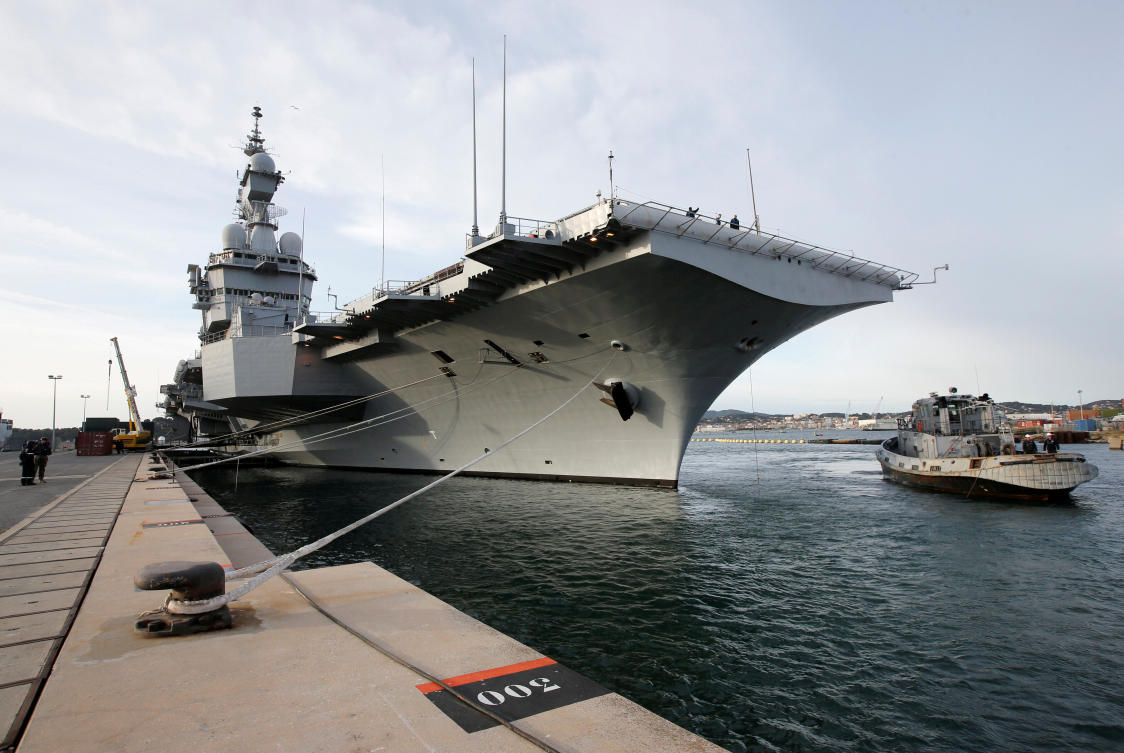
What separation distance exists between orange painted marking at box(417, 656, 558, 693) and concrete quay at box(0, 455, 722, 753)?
11 millimetres

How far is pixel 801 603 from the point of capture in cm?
725

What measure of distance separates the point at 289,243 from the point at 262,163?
17.6ft

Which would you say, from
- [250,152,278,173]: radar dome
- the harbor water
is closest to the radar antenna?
[250,152,278,173]: radar dome

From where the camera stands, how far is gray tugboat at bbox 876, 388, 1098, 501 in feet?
53.5

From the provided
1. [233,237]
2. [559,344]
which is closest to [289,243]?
[233,237]

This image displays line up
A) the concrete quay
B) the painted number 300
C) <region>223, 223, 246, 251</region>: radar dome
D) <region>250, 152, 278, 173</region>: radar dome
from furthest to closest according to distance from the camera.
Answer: <region>250, 152, 278, 173</region>: radar dome, <region>223, 223, 246, 251</region>: radar dome, the painted number 300, the concrete quay

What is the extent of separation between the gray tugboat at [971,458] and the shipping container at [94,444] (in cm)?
4251

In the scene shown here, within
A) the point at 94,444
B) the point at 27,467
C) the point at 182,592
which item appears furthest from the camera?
the point at 94,444

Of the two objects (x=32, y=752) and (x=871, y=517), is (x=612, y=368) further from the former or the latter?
(x=32, y=752)

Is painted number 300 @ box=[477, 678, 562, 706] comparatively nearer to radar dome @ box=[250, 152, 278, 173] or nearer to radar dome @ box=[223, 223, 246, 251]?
radar dome @ box=[223, 223, 246, 251]

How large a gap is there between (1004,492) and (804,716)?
17282mm

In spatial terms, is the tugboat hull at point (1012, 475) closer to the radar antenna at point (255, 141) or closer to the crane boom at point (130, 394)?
the radar antenna at point (255, 141)

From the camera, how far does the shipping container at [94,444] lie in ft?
109

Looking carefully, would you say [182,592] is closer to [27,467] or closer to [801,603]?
[801,603]
